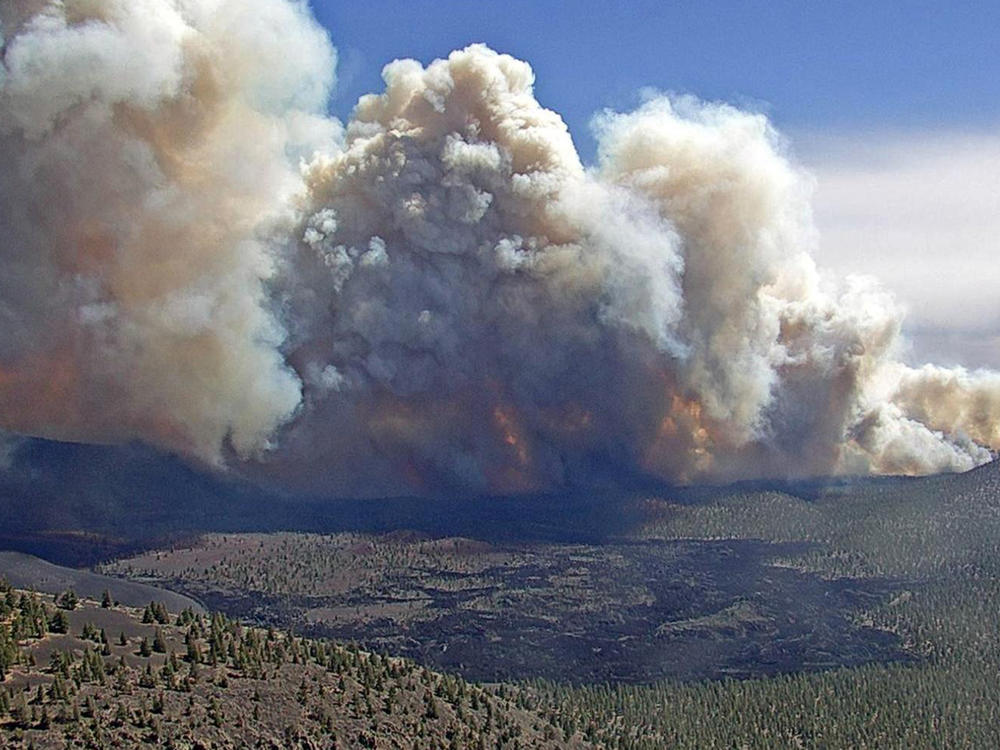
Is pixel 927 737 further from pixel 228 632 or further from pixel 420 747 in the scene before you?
pixel 228 632

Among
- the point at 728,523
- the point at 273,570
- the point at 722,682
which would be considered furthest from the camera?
the point at 728,523

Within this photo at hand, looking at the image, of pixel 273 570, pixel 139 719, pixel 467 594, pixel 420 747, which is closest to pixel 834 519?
pixel 467 594

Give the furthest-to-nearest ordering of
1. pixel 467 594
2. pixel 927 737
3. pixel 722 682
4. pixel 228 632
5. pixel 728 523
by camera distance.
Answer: pixel 728 523 → pixel 467 594 → pixel 722 682 → pixel 927 737 → pixel 228 632

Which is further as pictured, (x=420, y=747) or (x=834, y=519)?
(x=834, y=519)

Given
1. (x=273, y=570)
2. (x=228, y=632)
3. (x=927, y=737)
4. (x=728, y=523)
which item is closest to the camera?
(x=228, y=632)

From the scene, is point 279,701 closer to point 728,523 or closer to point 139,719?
point 139,719

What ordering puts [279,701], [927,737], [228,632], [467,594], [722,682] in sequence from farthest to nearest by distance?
1. [467,594]
2. [722,682]
3. [927,737]
4. [228,632]
5. [279,701]

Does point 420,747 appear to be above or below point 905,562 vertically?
below

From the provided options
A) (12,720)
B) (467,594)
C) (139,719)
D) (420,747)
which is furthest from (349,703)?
(467,594)

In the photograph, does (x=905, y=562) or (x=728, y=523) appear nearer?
(x=905, y=562)
